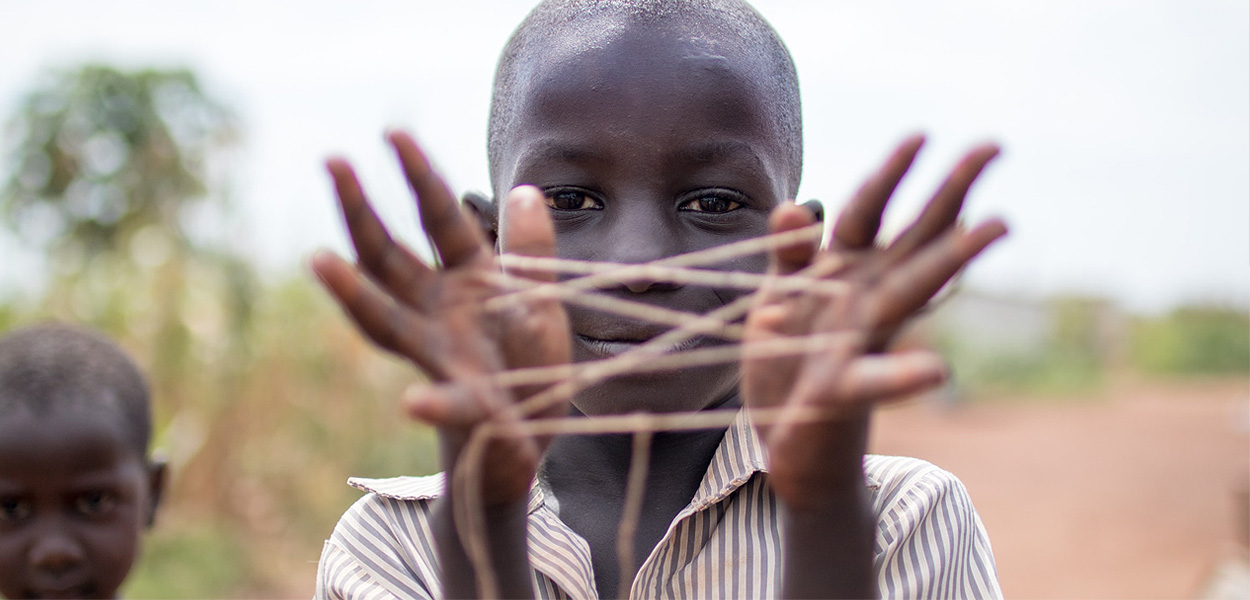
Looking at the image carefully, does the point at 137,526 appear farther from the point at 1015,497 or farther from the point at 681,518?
the point at 1015,497

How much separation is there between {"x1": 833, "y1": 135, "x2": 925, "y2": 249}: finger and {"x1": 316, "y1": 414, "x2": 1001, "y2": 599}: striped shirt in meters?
0.62

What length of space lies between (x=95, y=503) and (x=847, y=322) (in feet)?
6.66

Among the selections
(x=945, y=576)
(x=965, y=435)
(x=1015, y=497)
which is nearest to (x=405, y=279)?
(x=945, y=576)

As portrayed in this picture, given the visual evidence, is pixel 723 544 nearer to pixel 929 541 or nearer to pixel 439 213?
pixel 929 541

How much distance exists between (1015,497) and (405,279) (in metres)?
11.3

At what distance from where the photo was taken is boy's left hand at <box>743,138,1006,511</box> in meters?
0.87

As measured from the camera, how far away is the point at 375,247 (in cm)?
93

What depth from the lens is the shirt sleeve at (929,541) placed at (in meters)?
1.37

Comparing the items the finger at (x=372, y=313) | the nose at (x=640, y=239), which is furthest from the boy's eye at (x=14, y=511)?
the finger at (x=372, y=313)

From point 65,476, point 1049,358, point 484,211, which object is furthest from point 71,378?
point 1049,358

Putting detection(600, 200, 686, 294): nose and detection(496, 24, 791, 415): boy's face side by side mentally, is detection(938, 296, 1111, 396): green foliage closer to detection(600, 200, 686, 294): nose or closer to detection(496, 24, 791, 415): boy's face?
detection(496, 24, 791, 415): boy's face

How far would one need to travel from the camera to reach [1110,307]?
74.9ft

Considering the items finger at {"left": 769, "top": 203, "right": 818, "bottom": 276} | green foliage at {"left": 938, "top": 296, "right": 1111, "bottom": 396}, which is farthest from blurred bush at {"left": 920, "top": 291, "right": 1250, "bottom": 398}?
finger at {"left": 769, "top": 203, "right": 818, "bottom": 276}

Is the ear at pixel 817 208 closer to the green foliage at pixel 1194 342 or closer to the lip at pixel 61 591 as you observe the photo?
the lip at pixel 61 591
